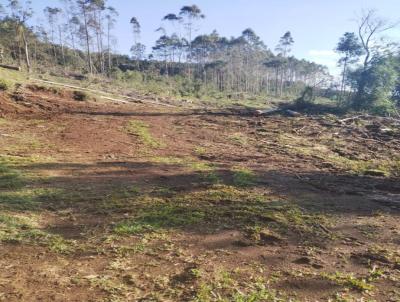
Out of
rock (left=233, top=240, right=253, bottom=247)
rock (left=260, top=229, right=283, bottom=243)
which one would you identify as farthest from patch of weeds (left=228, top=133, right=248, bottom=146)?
Result: rock (left=233, top=240, right=253, bottom=247)

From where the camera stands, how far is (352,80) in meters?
35.1

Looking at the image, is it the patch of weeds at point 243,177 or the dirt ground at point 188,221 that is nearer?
the dirt ground at point 188,221

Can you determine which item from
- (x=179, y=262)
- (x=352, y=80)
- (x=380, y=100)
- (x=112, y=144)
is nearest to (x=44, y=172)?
(x=112, y=144)

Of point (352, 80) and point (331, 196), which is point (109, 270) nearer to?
point (331, 196)

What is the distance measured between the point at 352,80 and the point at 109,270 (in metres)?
35.7

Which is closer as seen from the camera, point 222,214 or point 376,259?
point 376,259

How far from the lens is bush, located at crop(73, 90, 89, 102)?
1930 cm

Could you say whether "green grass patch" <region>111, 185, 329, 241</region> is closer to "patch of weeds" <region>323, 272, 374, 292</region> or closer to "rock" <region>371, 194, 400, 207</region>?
"patch of weeds" <region>323, 272, 374, 292</region>

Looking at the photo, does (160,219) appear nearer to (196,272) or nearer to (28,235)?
(196,272)

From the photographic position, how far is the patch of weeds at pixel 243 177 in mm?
7637

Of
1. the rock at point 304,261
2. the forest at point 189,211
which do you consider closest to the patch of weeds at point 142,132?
the forest at point 189,211

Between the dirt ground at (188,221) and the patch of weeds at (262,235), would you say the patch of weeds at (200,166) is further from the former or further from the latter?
the patch of weeds at (262,235)

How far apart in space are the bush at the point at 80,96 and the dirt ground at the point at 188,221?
7574 mm

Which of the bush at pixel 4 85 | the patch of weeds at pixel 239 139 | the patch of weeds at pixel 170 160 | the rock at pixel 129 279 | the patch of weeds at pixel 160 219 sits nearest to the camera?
the rock at pixel 129 279
